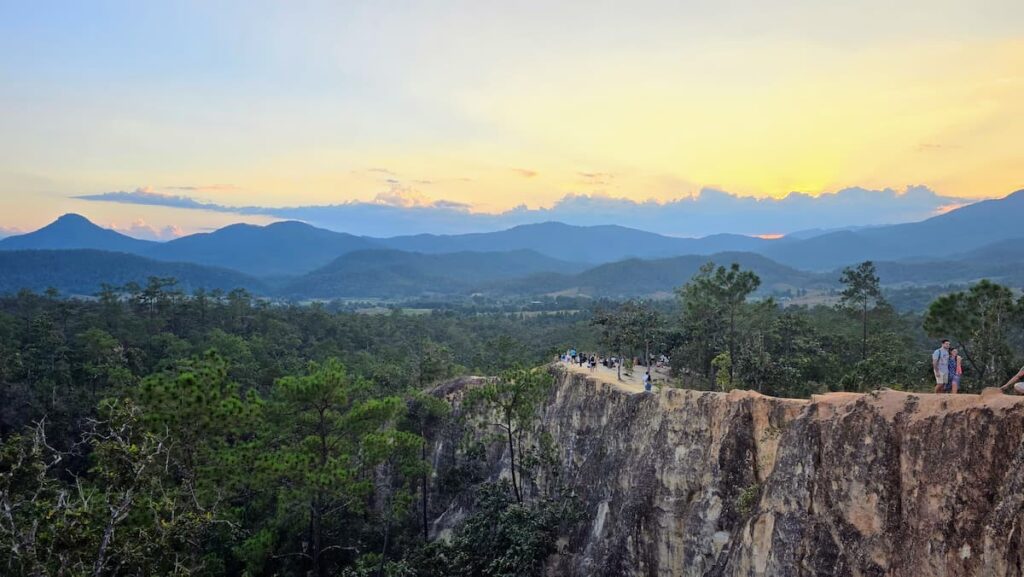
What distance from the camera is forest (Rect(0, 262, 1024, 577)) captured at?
37.4ft

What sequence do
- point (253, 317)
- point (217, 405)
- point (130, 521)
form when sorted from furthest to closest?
point (253, 317) < point (217, 405) < point (130, 521)

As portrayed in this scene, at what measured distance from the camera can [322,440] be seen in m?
24.5

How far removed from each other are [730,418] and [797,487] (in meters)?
4.26

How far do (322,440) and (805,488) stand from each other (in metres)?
18.2

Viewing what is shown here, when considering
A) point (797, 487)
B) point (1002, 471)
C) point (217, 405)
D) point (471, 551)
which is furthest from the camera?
point (471, 551)

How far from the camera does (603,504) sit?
23734 millimetres

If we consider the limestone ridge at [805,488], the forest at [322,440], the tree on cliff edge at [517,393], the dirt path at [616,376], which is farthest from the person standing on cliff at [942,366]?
the tree on cliff edge at [517,393]

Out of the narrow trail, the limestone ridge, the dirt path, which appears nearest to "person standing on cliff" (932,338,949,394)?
the narrow trail

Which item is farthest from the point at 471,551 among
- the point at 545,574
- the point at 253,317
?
the point at 253,317

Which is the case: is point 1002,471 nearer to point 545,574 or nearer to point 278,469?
point 545,574

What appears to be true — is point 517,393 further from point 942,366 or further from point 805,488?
point 942,366

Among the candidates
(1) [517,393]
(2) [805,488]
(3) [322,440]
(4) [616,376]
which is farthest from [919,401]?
(3) [322,440]

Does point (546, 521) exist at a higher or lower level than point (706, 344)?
lower

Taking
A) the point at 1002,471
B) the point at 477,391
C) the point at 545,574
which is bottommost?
the point at 545,574
